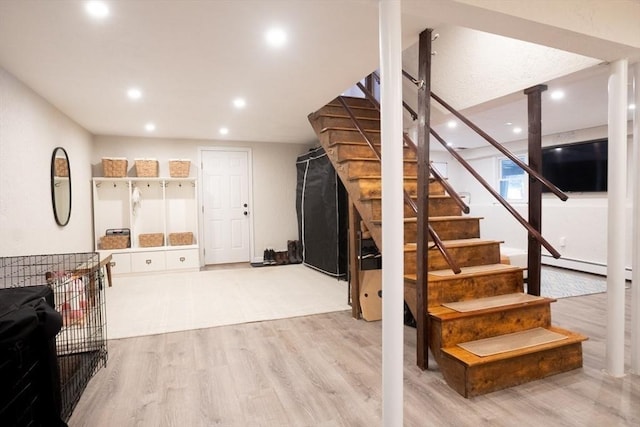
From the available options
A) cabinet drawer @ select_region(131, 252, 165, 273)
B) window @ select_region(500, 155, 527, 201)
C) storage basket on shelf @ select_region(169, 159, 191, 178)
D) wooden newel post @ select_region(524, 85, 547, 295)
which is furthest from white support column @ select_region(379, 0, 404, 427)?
window @ select_region(500, 155, 527, 201)

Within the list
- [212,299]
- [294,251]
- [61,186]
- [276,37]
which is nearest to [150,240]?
[61,186]

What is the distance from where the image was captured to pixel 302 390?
6.79 feet

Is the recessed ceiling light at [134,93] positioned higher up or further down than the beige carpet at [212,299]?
higher up

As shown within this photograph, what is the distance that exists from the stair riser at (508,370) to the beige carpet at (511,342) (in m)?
0.06

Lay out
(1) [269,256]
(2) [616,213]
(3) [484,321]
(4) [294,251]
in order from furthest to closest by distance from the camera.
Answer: (4) [294,251] → (1) [269,256] → (3) [484,321] → (2) [616,213]

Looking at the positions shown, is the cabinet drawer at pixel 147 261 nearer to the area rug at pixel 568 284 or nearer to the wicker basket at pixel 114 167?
the wicker basket at pixel 114 167

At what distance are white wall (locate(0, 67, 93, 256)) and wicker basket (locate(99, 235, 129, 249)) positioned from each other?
843 mm

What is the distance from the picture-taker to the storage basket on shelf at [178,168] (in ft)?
18.9

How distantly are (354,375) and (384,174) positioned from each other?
1.47m

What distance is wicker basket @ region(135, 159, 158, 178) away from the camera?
5.58 meters

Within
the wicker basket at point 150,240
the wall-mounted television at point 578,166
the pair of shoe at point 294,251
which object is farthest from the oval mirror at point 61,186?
the wall-mounted television at point 578,166

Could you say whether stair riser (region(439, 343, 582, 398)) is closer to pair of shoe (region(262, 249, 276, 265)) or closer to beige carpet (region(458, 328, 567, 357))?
beige carpet (region(458, 328, 567, 357))

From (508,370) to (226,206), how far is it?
538 centimetres

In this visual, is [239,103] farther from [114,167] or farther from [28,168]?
[114,167]
